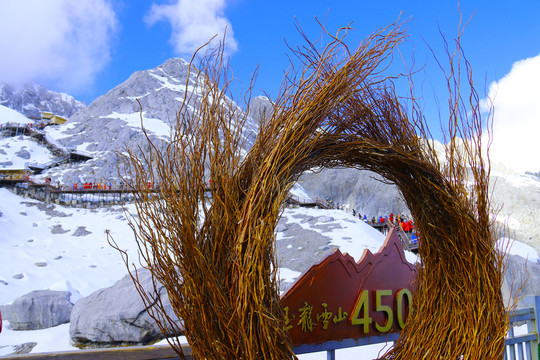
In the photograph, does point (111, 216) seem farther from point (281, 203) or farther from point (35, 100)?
point (35, 100)

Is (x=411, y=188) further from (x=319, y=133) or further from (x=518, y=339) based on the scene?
(x=518, y=339)

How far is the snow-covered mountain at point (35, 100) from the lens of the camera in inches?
4794

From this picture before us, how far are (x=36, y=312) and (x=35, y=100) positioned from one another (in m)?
150

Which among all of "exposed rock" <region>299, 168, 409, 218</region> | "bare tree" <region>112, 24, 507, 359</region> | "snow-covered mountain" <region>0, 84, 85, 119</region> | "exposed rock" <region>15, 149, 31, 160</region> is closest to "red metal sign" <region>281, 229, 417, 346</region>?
"bare tree" <region>112, 24, 507, 359</region>

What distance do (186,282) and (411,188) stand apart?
145cm

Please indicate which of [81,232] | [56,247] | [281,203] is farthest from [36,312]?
[81,232]

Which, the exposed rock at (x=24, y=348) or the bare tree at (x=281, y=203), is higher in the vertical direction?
the bare tree at (x=281, y=203)

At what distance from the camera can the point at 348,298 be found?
279cm

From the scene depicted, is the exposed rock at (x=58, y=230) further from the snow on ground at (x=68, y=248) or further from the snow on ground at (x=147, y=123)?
the snow on ground at (x=147, y=123)

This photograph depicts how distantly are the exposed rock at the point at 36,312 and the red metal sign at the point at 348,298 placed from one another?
21.3 feet

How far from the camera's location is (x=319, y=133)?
172 cm

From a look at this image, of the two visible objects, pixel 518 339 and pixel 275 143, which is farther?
pixel 518 339

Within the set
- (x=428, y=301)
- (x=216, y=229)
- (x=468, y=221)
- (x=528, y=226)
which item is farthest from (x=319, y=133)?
(x=528, y=226)

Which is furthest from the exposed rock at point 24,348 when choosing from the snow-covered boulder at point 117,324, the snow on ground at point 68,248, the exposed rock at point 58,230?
the exposed rock at point 58,230
